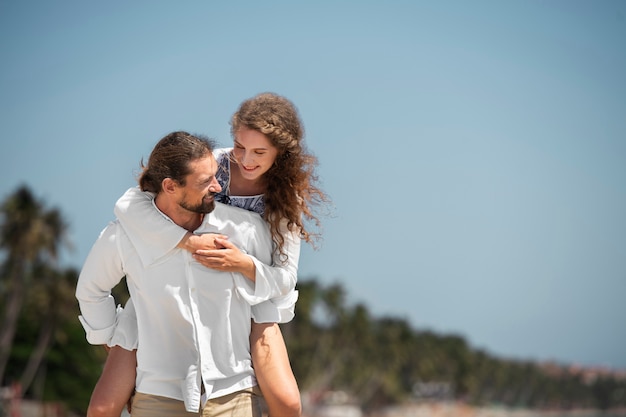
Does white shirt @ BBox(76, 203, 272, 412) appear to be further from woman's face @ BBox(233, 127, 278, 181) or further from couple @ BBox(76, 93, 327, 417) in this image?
woman's face @ BBox(233, 127, 278, 181)

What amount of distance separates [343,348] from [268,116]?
94.7 meters

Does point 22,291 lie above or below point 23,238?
below

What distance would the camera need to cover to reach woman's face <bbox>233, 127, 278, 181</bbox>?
4.23 m

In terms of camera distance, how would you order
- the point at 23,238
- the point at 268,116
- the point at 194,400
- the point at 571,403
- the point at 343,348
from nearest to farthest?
the point at 194,400 < the point at 268,116 < the point at 23,238 < the point at 343,348 < the point at 571,403

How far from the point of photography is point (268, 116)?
13.9 ft

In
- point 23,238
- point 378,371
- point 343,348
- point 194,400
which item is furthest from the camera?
point 378,371

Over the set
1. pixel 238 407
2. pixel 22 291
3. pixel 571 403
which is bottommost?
pixel 571 403

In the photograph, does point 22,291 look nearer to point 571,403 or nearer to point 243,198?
point 243,198

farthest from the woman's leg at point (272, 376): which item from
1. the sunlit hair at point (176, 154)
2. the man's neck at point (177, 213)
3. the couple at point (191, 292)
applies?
the sunlit hair at point (176, 154)

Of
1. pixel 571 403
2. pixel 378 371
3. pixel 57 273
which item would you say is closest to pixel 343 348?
pixel 378 371

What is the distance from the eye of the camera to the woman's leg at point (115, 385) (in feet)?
13.2

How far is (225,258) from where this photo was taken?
404 centimetres

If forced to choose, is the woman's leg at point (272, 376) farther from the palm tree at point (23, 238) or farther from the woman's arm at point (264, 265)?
the palm tree at point (23, 238)

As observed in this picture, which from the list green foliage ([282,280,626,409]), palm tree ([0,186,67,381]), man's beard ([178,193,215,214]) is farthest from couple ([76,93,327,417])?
green foliage ([282,280,626,409])
